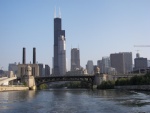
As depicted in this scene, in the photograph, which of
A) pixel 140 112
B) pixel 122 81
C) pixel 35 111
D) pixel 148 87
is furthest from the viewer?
pixel 122 81

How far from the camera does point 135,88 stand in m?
159

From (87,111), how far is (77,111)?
160 centimetres

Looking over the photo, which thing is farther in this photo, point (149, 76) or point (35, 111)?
point (149, 76)

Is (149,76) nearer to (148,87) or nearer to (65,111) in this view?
(148,87)

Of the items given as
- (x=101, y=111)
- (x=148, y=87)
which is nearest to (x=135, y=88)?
(x=148, y=87)

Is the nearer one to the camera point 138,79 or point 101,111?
point 101,111

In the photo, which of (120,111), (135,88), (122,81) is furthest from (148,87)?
(120,111)

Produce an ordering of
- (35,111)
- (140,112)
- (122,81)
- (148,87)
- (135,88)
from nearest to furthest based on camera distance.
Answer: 1. (140,112)
2. (35,111)
3. (148,87)
4. (135,88)
5. (122,81)

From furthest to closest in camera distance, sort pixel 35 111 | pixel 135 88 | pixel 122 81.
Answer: pixel 122 81 → pixel 135 88 → pixel 35 111

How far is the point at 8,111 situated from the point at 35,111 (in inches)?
172

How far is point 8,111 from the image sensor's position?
5622 centimetres

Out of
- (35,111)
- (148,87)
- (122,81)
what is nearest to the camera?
(35,111)

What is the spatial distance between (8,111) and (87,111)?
1274cm

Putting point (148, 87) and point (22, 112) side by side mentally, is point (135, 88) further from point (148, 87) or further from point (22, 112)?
point (22, 112)
